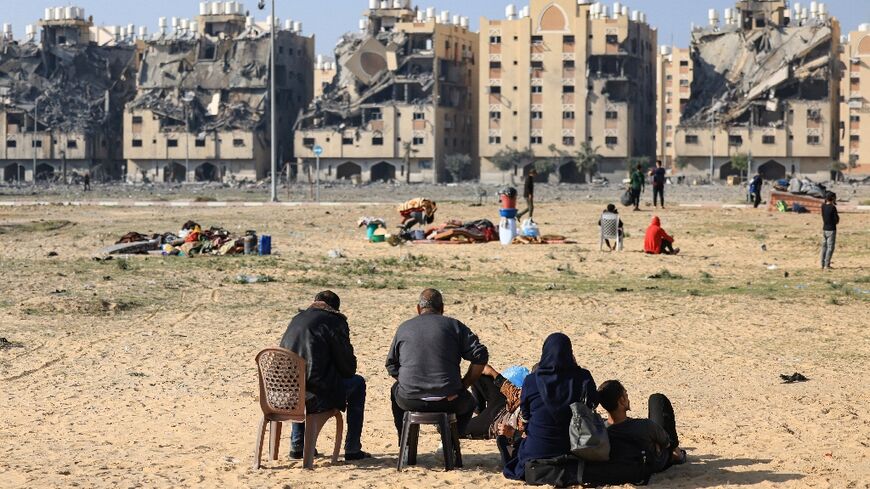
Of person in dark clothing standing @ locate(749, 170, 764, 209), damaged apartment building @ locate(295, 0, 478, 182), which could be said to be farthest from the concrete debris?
person in dark clothing standing @ locate(749, 170, 764, 209)

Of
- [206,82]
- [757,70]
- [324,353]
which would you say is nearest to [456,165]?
[757,70]

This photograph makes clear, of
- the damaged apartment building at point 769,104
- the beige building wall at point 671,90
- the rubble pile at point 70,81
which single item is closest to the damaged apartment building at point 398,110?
the damaged apartment building at point 769,104

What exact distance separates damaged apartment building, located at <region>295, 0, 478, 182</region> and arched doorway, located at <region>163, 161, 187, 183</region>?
12.0m

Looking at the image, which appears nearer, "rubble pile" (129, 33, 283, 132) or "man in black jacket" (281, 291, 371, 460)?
"man in black jacket" (281, 291, 371, 460)

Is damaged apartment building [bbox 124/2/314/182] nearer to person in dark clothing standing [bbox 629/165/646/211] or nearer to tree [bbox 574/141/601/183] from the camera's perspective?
tree [bbox 574/141/601/183]

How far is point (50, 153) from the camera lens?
Result: 14288 cm

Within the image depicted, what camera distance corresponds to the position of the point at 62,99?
150625 millimetres

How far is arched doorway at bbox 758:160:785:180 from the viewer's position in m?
125

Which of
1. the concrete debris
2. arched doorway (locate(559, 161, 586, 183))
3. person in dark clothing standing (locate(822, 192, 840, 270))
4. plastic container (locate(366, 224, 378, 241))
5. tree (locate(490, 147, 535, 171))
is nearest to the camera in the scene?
person in dark clothing standing (locate(822, 192, 840, 270))

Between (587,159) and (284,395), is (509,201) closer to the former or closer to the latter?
(284,395)

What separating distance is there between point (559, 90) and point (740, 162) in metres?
16.4

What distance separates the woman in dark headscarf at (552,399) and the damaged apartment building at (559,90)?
116130mm

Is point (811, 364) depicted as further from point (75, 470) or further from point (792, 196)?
point (792, 196)

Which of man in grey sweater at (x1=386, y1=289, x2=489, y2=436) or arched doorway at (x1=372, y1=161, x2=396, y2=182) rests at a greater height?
arched doorway at (x1=372, y1=161, x2=396, y2=182)
